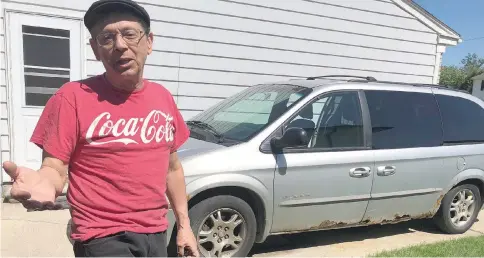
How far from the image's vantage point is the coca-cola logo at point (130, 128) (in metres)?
1.58

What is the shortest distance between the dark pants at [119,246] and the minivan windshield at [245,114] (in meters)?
1.77

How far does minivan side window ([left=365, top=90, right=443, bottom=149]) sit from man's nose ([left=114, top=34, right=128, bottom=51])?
117 inches

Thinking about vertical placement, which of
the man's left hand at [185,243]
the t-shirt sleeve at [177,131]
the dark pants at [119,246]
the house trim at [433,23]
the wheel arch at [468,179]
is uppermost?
the house trim at [433,23]

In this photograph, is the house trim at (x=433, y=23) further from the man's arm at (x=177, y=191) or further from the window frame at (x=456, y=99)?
the man's arm at (x=177, y=191)

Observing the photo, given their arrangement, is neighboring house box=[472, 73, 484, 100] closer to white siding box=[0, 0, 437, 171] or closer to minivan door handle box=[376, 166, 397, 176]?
white siding box=[0, 0, 437, 171]

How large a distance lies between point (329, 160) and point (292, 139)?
0.55 metres

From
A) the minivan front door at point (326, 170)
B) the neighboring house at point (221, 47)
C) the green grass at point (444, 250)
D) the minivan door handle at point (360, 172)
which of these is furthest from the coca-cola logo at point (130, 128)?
the neighboring house at point (221, 47)

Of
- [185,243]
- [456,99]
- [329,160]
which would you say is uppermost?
[456,99]

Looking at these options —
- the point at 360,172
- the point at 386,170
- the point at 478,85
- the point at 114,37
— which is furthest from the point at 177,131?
the point at 478,85

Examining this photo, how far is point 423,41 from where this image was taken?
307 inches

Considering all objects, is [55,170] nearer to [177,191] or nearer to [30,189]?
[30,189]

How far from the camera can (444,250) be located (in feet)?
12.9

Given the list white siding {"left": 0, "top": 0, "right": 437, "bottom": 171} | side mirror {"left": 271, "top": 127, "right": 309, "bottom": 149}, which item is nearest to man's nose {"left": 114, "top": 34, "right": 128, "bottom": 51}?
side mirror {"left": 271, "top": 127, "right": 309, "bottom": 149}

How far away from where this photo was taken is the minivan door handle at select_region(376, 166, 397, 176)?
12.8 feet
